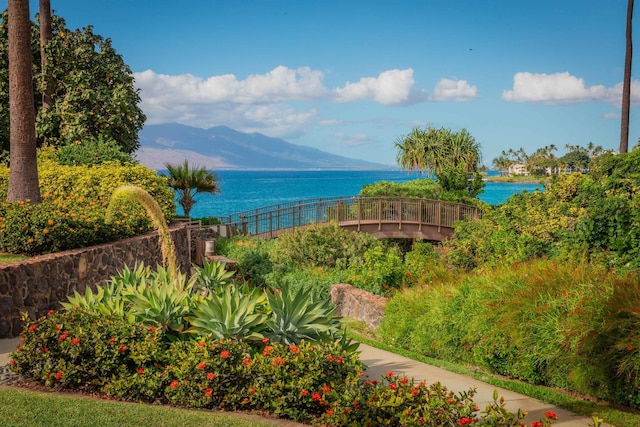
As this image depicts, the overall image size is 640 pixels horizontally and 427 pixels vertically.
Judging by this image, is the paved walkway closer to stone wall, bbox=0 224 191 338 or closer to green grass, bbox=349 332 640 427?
green grass, bbox=349 332 640 427

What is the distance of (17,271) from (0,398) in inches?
199

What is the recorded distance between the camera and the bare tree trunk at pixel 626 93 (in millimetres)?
27328

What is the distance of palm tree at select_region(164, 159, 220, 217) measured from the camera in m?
27.2

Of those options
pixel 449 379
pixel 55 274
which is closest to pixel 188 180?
pixel 55 274

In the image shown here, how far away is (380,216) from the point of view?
28.7 m

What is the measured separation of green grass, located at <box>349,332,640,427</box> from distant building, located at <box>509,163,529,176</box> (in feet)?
520

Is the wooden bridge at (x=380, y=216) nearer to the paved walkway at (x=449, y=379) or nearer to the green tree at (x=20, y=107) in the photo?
the green tree at (x=20, y=107)

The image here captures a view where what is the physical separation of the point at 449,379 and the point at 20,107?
41.2ft

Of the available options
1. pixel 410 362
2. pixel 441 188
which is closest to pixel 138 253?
pixel 410 362

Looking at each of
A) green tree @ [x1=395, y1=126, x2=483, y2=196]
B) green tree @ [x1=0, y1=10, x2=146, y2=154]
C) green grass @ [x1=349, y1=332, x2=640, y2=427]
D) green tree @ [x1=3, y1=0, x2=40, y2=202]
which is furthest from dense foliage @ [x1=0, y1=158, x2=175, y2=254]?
green tree @ [x1=395, y1=126, x2=483, y2=196]

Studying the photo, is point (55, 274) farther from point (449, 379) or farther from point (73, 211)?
point (449, 379)

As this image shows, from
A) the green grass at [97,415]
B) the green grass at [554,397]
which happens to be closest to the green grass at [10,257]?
the green grass at [97,415]

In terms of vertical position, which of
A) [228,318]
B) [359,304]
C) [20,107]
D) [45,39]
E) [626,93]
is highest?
[45,39]

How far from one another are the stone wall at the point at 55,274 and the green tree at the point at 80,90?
31.4ft
